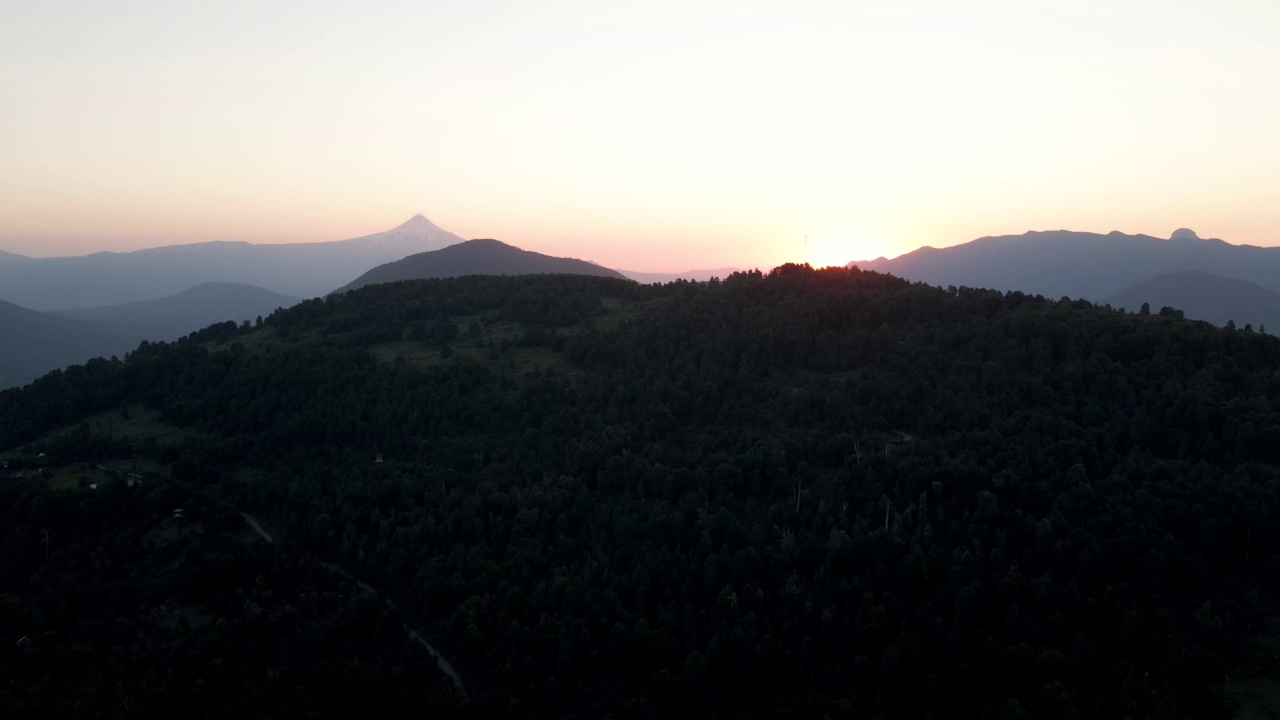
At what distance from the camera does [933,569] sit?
40250 mm

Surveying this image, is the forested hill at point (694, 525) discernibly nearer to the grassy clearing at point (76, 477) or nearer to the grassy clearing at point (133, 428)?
the grassy clearing at point (133, 428)

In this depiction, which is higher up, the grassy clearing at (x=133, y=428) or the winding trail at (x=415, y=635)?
the grassy clearing at (x=133, y=428)

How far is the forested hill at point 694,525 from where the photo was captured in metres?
36.5

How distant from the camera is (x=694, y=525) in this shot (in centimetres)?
4769

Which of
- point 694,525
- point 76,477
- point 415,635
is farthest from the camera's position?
point 76,477

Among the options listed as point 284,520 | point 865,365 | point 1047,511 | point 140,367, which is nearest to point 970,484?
point 1047,511

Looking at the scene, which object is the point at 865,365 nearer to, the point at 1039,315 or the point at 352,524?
the point at 1039,315

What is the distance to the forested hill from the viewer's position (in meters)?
36.5

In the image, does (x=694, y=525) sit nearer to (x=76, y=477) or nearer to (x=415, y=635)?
(x=415, y=635)

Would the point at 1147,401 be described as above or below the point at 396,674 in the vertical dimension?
above

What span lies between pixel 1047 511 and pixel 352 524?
44.4 metres

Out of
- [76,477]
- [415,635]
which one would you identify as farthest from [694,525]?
[76,477]

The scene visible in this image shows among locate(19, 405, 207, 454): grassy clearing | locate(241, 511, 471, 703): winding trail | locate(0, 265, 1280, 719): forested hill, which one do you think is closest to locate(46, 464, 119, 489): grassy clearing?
locate(0, 265, 1280, 719): forested hill

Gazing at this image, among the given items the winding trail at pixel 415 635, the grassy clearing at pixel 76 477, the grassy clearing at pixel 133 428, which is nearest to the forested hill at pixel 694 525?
the grassy clearing at pixel 133 428
